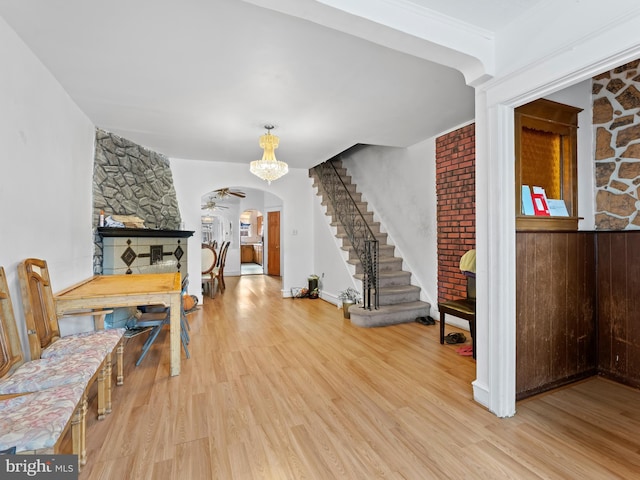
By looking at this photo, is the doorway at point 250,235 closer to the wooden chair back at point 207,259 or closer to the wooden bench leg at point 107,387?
the wooden chair back at point 207,259

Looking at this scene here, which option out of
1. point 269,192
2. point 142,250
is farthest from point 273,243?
point 142,250

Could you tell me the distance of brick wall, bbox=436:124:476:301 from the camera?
12.6 ft

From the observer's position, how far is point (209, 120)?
3.70 m

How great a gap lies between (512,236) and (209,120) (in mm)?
3447

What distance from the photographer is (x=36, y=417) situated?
1241 millimetres

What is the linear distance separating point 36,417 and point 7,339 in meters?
0.79

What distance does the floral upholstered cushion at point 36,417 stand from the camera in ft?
3.72

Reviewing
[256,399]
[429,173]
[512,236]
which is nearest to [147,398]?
[256,399]

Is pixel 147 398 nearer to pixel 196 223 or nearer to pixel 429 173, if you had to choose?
pixel 196 223

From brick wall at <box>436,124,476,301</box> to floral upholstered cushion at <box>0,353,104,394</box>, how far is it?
3.92 m

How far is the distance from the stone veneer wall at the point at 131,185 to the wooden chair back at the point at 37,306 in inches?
66.4

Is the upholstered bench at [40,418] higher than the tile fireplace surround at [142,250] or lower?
lower

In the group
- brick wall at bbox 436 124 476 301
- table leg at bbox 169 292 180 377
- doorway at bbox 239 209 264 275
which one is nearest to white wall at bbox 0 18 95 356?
table leg at bbox 169 292 180 377

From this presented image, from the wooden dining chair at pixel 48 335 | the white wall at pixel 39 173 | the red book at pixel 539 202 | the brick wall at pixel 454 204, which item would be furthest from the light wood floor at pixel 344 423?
the red book at pixel 539 202
